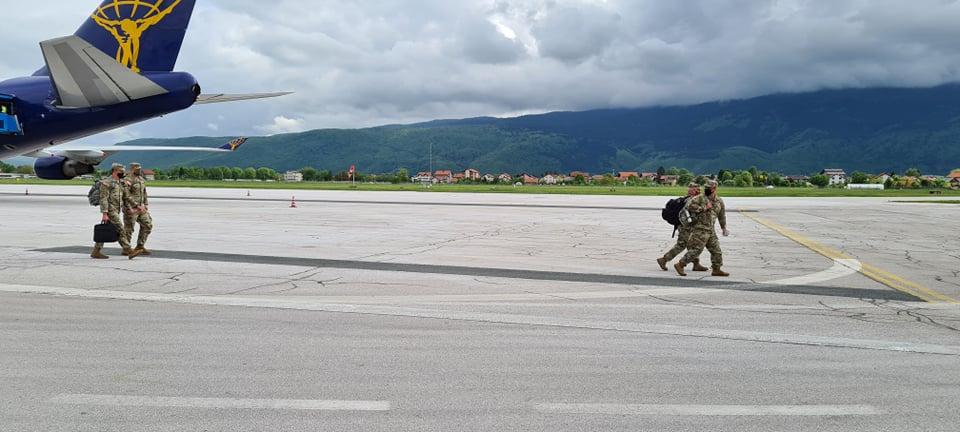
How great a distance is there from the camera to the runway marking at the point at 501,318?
21.4ft

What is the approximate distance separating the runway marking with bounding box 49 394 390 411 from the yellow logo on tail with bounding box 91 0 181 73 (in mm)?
26366

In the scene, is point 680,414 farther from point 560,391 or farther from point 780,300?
point 780,300

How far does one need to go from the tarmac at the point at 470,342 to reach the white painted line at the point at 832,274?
0.08 m

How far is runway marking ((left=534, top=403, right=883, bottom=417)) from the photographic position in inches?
178

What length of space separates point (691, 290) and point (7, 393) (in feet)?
27.8

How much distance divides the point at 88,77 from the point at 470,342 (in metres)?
23.4

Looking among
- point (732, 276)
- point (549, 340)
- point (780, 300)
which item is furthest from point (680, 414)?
point (732, 276)

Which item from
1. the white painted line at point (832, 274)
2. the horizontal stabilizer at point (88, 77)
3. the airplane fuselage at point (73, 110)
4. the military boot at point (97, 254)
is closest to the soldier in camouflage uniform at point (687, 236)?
the white painted line at point (832, 274)

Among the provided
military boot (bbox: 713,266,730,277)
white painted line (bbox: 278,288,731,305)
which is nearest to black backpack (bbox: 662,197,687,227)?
military boot (bbox: 713,266,730,277)

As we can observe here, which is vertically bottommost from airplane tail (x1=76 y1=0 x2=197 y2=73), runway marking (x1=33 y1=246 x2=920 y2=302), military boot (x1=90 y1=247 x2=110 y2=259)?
runway marking (x1=33 y1=246 x2=920 y2=302)

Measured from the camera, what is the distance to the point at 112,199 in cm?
1255

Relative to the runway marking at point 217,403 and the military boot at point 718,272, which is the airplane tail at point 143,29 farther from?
the runway marking at point 217,403

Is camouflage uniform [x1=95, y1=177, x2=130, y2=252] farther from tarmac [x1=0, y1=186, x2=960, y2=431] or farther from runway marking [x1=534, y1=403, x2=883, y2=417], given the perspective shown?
runway marking [x1=534, y1=403, x2=883, y2=417]

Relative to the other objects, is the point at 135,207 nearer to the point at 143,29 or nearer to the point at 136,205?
the point at 136,205
